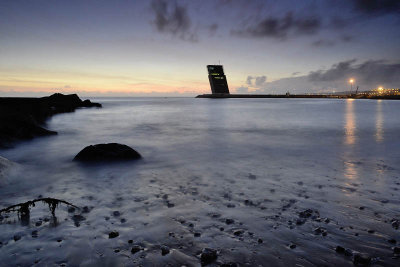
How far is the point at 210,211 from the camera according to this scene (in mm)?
5062

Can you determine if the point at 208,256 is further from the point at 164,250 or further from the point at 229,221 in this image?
the point at 229,221

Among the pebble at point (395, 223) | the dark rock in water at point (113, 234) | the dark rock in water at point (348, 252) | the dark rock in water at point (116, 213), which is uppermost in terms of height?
the dark rock in water at point (113, 234)

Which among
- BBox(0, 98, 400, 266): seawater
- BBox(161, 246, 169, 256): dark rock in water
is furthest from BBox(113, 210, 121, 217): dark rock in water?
BBox(161, 246, 169, 256): dark rock in water

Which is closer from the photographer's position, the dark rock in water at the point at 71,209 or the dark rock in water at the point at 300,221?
the dark rock in water at the point at 300,221

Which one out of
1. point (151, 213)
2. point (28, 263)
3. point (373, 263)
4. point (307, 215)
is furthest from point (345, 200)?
point (28, 263)

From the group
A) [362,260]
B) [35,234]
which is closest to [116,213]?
[35,234]

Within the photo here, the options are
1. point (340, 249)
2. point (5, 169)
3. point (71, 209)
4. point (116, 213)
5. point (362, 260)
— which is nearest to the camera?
point (362, 260)

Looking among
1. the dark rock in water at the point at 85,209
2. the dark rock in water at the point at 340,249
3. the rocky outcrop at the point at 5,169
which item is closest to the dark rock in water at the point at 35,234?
the dark rock in water at the point at 85,209

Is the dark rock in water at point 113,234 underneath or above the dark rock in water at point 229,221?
above

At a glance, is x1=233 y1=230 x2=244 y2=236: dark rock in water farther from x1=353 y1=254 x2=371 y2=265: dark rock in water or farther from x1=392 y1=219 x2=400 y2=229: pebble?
x1=392 y1=219 x2=400 y2=229: pebble

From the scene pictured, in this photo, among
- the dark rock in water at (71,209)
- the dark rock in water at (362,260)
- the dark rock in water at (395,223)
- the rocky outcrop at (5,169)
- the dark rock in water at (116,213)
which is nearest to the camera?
the dark rock in water at (362,260)

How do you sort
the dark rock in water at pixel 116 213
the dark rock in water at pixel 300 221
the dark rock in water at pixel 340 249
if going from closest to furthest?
the dark rock in water at pixel 340 249
the dark rock in water at pixel 300 221
the dark rock in water at pixel 116 213

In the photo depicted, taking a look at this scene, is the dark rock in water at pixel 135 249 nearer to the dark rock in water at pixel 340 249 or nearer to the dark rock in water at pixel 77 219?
the dark rock in water at pixel 77 219

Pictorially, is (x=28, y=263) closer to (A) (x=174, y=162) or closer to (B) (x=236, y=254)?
(B) (x=236, y=254)
